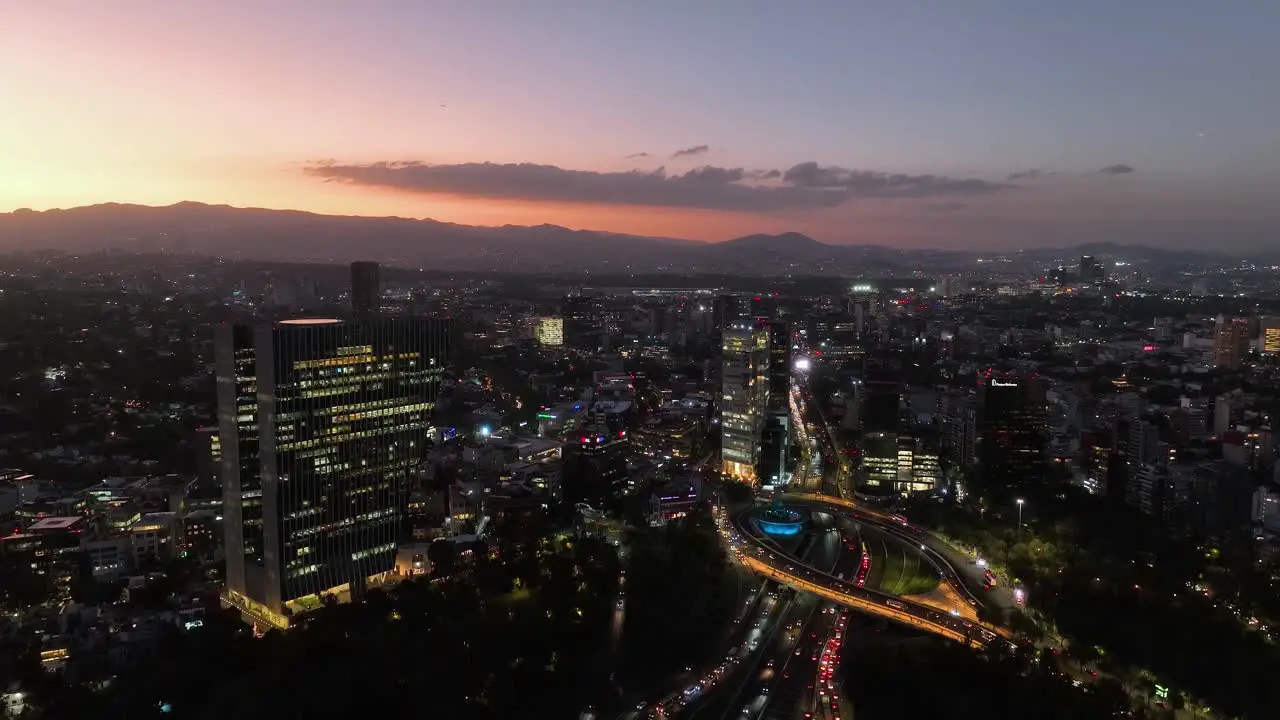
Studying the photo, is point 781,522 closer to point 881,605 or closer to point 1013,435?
point 881,605

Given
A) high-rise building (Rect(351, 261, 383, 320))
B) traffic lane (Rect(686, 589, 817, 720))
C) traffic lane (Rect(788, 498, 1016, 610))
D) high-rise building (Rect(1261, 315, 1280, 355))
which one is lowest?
traffic lane (Rect(686, 589, 817, 720))

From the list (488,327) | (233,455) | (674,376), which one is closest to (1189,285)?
(674,376)

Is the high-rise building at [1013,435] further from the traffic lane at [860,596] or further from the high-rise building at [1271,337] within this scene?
the high-rise building at [1271,337]

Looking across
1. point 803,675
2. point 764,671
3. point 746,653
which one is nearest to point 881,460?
point 746,653

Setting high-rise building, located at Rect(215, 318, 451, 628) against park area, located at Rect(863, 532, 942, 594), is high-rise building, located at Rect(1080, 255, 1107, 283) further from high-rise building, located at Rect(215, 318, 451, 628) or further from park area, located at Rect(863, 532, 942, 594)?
high-rise building, located at Rect(215, 318, 451, 628)

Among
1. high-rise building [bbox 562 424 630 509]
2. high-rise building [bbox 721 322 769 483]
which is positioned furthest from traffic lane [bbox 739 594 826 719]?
high-rise building [bbox 721 322 769 483]

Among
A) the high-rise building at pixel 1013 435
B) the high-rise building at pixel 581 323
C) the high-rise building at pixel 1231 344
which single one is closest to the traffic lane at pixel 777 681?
the high-rise building at pixel 1013 435
